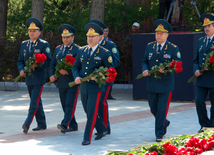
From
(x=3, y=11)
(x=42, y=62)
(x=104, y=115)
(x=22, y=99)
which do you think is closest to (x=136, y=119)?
(x=104, y=115)

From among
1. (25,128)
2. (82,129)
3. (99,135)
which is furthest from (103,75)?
(25,128)

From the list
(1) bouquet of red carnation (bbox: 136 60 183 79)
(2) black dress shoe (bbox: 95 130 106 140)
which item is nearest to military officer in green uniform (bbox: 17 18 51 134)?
(2) black dress shoe (bbox: 95 130 106 140)

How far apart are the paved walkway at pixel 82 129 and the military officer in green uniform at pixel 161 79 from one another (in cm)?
34

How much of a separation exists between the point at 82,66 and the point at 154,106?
1.46 m

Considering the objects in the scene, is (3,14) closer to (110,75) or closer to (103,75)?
(103,75)

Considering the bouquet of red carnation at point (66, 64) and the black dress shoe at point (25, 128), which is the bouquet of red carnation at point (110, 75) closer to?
the bouquet of red carnation at point (66, 64)

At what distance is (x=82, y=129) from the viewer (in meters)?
8.46

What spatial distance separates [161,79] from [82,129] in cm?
205

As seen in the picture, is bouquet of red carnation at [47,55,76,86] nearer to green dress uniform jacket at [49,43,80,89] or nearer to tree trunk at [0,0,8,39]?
green dress uniform jacket at [49,43,80,89]

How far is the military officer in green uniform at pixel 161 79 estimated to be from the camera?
7.31 metres

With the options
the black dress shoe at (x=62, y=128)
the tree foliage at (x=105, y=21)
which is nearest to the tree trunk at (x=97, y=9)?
the tree foliage at (x=105, y=21)

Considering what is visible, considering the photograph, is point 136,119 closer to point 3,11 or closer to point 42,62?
point 42,62

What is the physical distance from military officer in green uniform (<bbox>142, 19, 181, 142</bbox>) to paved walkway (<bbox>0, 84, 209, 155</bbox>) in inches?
13.5

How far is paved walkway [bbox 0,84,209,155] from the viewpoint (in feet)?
22.3
